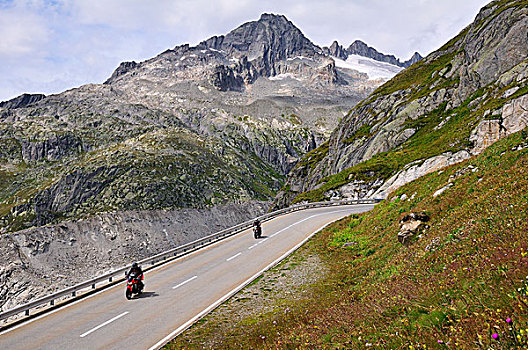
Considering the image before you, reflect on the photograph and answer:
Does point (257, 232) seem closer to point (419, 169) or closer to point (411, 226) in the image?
point (411, 226)

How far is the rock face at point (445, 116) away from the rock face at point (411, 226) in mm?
28244

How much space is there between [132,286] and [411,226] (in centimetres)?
1481

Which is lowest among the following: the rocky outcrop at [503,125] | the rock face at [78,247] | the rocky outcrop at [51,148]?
the rock face at [78,247]

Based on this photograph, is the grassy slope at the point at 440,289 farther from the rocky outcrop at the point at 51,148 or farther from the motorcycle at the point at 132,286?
the rocky outcrop at the point at 51,148

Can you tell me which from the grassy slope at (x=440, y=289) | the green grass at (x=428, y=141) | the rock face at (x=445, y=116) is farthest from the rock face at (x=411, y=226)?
the green grass at (x=428, y=141)

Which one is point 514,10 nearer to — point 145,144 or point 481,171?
point 481,171

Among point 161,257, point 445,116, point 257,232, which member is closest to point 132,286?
point 161,257

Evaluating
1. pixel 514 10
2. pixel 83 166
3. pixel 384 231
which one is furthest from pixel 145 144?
pixel 384 231

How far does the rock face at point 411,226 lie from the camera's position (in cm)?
1459

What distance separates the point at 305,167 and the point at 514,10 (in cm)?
6188

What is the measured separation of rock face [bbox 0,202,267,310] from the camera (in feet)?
218

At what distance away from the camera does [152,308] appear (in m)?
15.8

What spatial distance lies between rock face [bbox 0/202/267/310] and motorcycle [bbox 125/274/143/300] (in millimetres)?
59998

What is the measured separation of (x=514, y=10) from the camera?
58.0m
